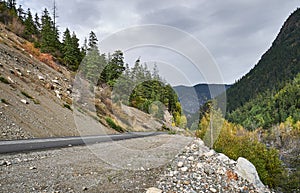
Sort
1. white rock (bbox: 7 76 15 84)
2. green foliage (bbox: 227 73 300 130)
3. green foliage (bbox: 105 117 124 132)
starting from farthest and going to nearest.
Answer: green foliage (bbox: 227 73 300 130), green foliage (bbox: 105 117 124 132), white rock (bbox: 7 76 15 84)

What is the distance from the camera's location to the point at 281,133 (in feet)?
429

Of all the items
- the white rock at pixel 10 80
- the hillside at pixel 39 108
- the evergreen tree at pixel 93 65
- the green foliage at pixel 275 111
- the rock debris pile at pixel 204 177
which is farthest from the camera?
the green foliage at pixel 275 111

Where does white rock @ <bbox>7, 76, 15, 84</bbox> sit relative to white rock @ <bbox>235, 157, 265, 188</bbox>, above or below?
above

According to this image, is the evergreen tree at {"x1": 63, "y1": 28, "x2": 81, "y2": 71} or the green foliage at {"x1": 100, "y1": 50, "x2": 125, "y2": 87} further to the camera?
the evergreen tree at {"x1": 63, "y1": 28, "x2": 81, "y2": 71}

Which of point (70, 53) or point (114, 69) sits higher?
point (70, 53)

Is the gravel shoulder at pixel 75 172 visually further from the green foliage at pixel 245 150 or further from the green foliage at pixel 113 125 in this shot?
the green foliage at pixel 245 150

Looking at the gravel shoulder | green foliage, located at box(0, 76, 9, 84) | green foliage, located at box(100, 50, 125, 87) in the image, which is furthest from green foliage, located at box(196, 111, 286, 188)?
green foliage, located at box(0, 76, 9, 84)

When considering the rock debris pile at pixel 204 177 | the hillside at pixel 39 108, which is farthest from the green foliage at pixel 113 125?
the rock debris pile at pixel 204 177

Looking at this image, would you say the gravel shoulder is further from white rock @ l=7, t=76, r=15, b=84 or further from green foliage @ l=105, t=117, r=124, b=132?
green foliage @ l=105, t=117, r=124, b=132

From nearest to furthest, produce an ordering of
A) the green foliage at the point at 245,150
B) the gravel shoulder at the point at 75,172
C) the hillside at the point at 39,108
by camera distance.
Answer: the gravel shoulder at the point at 75,172 → the hillside at the point at 39,108 → the green foliage at the point at 245,150

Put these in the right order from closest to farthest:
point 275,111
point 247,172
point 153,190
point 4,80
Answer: point 153,190 → point 247,172 → point 4,80 → point 275,111

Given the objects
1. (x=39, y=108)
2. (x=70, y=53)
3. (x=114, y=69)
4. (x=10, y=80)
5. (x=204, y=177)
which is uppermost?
(x=70, y=53)

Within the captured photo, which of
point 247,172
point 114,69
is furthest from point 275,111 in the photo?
point 247,172

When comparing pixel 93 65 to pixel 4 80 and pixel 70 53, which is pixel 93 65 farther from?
pixel 4 80
